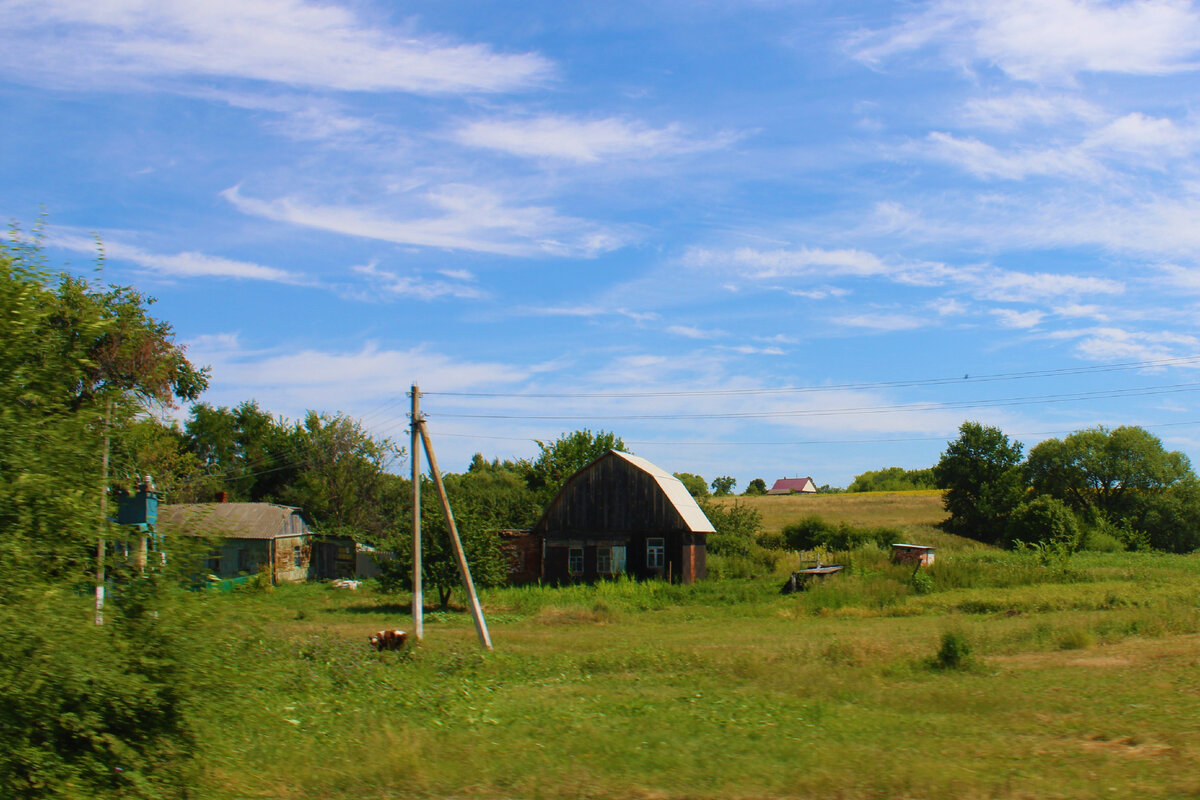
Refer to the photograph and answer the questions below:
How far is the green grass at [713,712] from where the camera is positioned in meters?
8.55

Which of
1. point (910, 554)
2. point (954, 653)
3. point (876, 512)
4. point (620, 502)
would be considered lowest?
point (954, 653)

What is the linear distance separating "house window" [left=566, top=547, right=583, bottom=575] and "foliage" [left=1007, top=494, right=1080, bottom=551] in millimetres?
32696

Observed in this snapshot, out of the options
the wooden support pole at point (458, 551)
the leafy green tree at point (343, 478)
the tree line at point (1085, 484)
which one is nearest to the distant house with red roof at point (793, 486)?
the tree line at point (1085, 484)

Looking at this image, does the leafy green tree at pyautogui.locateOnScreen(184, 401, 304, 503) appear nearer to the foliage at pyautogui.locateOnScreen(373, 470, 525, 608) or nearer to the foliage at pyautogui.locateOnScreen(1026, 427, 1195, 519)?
the foliage at pyautogui.locateOnScreen(373, 470, 525, 608)

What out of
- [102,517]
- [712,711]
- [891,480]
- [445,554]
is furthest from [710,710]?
[891,480]

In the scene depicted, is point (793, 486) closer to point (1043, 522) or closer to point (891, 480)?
point (891, 480)

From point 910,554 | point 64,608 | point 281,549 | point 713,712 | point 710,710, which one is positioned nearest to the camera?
point 64,608

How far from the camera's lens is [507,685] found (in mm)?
15305

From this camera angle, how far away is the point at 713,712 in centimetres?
1229

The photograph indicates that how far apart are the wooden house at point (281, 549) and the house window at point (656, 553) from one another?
1908 centimetres

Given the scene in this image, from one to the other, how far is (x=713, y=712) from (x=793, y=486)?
4991 inches

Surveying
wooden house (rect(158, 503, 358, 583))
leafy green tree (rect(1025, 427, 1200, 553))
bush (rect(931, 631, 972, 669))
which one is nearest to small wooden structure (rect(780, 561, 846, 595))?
bush (rect(931, 631, 972, 669))

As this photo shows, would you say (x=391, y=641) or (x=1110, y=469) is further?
(x=1110, y=469)

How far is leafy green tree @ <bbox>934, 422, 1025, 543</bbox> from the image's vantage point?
6919cm
